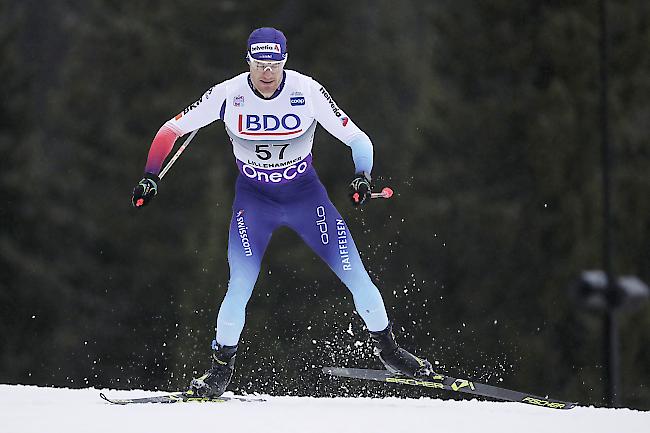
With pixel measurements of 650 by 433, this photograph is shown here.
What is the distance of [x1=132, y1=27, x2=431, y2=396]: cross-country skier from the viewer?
10578 millimetres

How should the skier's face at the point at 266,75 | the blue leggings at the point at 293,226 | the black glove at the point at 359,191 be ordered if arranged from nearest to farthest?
the black glove at the point at 359,191, the skier's face at the point at 266,75, the blue leggings at the point at 293,226

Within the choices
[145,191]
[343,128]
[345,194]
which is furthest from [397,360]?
[345,194]

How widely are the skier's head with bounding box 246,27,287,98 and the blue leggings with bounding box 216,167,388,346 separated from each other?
0.72m

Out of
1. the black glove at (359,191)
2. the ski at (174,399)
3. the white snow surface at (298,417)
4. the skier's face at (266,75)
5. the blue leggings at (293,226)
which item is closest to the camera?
the white snow surface at (298,417)

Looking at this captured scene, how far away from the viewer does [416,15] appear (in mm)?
40656

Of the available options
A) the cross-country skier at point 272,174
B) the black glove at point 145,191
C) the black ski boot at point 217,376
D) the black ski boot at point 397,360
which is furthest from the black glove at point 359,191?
the black ski boot at point 217,376

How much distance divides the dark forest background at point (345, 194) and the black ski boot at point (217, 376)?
15.5 metres

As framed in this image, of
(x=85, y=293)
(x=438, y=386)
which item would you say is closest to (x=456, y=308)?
(x=85, y=293)

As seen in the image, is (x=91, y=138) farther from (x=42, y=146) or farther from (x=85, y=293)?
(x=85, y=293)

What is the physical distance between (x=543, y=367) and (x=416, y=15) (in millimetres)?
14116

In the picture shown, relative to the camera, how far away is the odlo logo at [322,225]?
1078 cm

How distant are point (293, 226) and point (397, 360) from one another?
1.19 m

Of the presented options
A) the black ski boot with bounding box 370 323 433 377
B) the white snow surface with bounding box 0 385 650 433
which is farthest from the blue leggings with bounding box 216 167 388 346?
the white snow surface with bounding box 0 385 650 433

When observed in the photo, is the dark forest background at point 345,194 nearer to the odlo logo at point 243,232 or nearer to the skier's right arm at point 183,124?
the odlo logo at point 243,232
